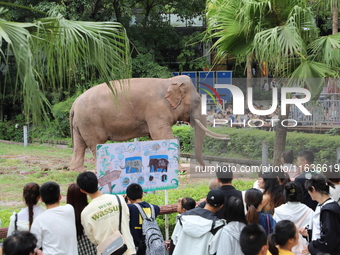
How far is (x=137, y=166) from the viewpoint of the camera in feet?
23.3

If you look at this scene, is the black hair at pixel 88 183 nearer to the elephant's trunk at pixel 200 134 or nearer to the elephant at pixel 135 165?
the elephant at pixel 135 165

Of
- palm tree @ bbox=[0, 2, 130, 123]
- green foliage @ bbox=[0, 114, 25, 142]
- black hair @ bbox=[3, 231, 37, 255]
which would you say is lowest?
green foliage @ bbox=[0, 114, 25, 142]

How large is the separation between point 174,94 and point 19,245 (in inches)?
286

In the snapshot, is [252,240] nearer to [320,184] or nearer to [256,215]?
[256,215]

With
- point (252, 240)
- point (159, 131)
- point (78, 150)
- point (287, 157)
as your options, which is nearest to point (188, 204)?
point (252, 240)

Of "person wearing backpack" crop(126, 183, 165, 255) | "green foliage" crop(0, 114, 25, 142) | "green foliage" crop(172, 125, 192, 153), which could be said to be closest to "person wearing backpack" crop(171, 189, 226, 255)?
"person wearing backpack" crop(126, 183, 165, 255)

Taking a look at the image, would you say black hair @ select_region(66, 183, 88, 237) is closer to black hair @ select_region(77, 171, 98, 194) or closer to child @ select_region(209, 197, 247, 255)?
black hair @ select_region(77, 171, 98, 194)

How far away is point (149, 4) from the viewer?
2334cm

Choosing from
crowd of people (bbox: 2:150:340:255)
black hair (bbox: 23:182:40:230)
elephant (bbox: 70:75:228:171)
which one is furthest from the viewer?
elephant (bbox: 70:75:228:171)

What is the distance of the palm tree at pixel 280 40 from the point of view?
8.02 m

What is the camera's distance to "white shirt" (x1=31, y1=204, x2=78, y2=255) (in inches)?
167

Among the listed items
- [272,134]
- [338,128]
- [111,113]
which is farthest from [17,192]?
[338,128]

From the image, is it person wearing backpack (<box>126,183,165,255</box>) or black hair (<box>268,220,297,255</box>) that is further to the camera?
person wearing backpack (<box>126,183,165,255</box>)

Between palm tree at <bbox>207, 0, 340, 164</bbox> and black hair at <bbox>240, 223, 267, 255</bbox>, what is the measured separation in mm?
4613
